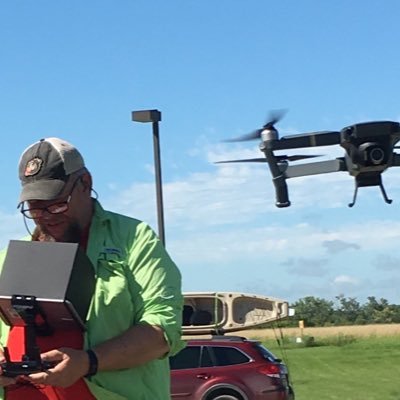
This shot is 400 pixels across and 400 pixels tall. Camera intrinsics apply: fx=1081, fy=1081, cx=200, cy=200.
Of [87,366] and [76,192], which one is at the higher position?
[76,192]

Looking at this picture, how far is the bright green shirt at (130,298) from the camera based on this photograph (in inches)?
128

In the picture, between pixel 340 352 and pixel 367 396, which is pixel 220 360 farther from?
pixel 340 352

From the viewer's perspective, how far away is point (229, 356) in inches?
760

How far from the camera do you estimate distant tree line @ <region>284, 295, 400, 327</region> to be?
67.6 metres

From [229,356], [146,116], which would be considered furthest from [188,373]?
[146,116]

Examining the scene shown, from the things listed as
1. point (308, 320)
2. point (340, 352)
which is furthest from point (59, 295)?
point (308, 320)

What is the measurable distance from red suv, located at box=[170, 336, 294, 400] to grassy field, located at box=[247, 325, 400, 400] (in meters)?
6.46

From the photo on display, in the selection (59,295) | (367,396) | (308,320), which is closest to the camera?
(59,295)

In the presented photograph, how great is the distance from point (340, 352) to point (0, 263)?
142 ft

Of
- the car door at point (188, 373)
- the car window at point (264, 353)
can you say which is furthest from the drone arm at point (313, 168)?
the car window at point (264, 353)

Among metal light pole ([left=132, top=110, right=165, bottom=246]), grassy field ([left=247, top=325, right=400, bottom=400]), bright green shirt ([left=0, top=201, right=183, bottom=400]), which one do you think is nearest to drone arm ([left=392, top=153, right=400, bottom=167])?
bright green shirt ([left=0, top=201, right=183, bottom=400])

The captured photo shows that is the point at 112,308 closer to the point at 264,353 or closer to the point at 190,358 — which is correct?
the point at 190,358

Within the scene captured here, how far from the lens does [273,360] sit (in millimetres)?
19438

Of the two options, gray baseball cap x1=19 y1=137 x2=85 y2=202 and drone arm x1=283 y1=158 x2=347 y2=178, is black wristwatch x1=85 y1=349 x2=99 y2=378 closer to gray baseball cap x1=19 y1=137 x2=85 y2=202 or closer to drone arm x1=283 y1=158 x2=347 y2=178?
gray baseball cap x1=19 y1=137 x2=85 y2=202
